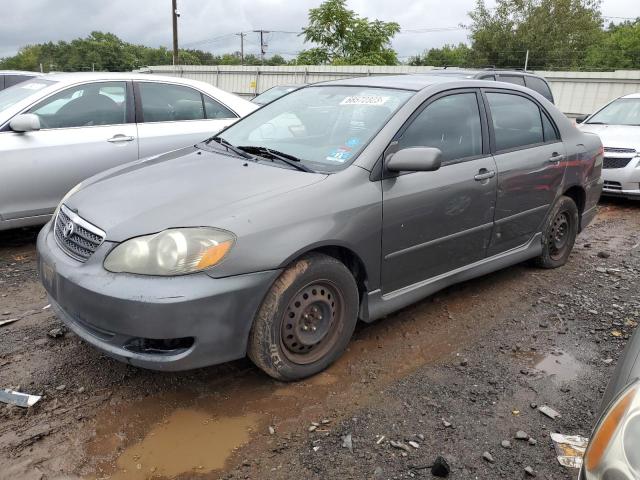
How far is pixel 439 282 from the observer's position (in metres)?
3.61

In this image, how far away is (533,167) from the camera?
4141mm

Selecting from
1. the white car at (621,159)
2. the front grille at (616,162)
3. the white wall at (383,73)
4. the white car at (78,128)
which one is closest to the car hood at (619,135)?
the white car at (621,159)

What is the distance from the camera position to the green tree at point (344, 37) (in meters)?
30.5

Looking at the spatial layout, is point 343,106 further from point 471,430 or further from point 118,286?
point 471,430

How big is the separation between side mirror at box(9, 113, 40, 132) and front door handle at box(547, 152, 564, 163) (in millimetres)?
4392

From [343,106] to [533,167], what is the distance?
165 centimetres

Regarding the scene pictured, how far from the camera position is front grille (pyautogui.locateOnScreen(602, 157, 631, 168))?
7.48m

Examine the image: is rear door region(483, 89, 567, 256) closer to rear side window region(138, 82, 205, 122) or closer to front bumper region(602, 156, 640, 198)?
rear side window region(138, 82, 205, 122)

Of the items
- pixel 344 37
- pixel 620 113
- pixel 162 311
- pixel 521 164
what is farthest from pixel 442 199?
pixel 344 37

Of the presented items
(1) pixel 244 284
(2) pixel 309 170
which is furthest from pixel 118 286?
(2) pixel 309 170

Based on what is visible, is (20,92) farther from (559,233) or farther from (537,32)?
(537,32)

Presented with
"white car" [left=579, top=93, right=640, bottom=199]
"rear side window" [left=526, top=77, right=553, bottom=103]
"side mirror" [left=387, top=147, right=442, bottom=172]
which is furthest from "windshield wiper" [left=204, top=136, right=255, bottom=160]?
"rear side window" [left=526, top=77, right=553, bottom=103]

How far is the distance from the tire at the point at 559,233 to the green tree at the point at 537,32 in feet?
142

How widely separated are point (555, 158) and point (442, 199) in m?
1.54
